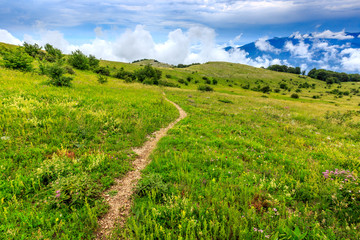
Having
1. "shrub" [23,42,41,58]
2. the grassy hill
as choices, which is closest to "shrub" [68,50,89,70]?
"shrub" [23,42,41,58]

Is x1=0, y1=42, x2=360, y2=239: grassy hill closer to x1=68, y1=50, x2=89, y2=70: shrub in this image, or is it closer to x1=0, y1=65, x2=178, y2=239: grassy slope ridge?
x1=0, y1=65, x2=178, y2=239: grassy slope ridge

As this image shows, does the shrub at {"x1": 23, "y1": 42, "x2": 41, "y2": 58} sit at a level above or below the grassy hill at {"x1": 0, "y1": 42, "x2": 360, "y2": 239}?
above

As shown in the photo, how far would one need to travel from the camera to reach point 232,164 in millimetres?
7938

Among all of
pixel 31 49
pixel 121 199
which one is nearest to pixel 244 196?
pixel 121 199

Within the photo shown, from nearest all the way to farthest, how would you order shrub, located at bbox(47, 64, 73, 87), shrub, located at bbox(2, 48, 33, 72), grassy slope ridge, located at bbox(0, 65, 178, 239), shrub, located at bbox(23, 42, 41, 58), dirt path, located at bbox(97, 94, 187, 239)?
1. grassy slope ridge, located at bbox(0, 65, 178, 239)
2. dirt path, located at bbox(97, 94, 187, 239)
3. shrub, located at bbox(47, 64, 73, 87)
4. shrub, located at bbox(2, 48, 33, 72)
5. shrub, located at bbox(23, 42, 41, 58)

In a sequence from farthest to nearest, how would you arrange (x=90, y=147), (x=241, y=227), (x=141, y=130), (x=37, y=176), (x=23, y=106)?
(x=141, y=130) < (x=23, y=106) < (x=90, y=147) < (x=37, y=176) < (x=241, y=227)

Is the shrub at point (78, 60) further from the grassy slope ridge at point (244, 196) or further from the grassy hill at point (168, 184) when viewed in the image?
the grassy slope ridge at point (244, 196)

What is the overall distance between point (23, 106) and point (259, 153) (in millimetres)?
17064

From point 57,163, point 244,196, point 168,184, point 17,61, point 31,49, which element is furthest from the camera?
point 31,49

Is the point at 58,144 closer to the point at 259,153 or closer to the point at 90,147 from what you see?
the point at 90,147

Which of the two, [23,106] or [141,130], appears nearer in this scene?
[23,106]

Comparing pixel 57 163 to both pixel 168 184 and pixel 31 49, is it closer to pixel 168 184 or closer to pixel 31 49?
pixel 168 184

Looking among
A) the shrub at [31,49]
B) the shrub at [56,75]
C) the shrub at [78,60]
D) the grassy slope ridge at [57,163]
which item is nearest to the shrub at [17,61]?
the shrub at [56,75]

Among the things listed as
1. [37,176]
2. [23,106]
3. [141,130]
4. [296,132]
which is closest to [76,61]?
[23,106]
